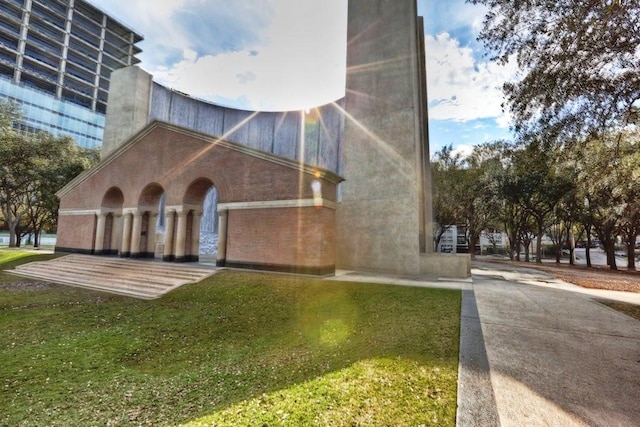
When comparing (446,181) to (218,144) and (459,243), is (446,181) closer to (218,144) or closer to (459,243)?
(218,144)

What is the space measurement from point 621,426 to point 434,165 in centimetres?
3292

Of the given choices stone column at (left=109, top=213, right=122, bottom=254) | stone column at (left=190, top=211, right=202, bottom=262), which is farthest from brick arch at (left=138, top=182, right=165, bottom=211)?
stone column at (left=109, top=213, right=122, bottom=254)

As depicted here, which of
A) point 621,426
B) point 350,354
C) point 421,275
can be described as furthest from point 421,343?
point 421,275


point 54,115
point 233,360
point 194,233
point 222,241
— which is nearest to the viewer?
point 233,360

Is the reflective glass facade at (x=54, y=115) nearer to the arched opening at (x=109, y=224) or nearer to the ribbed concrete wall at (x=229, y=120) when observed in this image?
the ribbed concrete wall at (x=229, y=120)

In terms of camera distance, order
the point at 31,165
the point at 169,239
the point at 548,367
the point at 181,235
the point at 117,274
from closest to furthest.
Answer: the point at 548,367 < the point at 117,274 < the point at 181,235 < the point at 169,239 < the point at 31,165

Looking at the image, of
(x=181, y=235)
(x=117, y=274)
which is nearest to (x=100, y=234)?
(x=181, y=235)

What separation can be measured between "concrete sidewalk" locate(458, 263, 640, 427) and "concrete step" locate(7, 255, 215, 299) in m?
11.6

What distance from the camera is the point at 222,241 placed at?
17578mm

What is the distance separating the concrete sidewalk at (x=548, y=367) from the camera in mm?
3821

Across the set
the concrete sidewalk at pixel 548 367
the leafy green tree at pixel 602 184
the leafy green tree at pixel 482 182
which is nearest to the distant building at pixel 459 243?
the leafy green tree at pixel 482 182

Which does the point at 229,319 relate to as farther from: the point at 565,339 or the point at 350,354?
the point at 565,339

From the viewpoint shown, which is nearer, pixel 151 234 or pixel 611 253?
pixel 151 234

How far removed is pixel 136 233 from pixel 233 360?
59.2 feet
